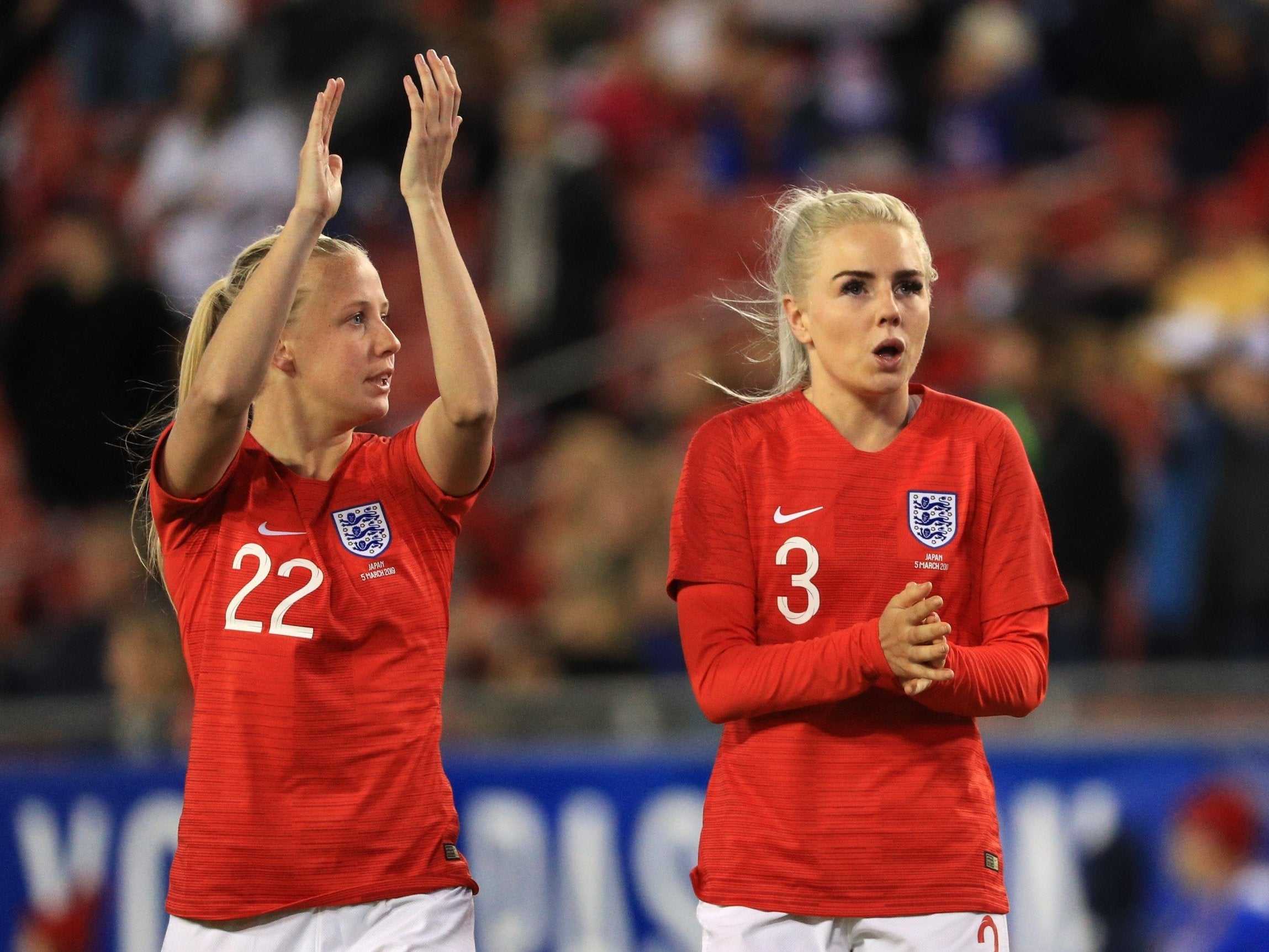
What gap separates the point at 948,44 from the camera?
11297mm

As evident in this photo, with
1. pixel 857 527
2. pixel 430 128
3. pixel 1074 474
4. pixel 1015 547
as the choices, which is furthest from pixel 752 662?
pixel 1074 474

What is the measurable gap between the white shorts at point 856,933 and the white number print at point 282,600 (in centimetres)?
90

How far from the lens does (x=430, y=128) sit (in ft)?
11.1

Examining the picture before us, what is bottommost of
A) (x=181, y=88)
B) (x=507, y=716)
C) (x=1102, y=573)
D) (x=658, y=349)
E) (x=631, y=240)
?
(x=507, y=716)

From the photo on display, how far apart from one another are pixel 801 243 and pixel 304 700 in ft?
4.00

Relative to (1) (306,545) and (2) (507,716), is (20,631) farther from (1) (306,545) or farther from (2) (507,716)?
(1) (306,545)

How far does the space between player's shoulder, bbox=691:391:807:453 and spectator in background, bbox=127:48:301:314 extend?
22.8 ft

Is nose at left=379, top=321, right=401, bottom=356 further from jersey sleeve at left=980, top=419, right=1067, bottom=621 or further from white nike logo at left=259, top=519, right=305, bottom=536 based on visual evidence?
jersey sleeve at left=980, top=419, right=1067, bottom=621

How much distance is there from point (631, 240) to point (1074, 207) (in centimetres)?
253

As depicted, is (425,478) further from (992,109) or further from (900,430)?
(992,109)

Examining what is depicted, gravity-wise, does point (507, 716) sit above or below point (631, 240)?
below

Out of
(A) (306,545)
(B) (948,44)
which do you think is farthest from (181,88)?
(A) (306,545)

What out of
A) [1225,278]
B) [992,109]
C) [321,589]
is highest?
[992,109]

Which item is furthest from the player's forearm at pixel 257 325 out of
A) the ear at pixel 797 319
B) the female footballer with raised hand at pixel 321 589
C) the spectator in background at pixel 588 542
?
the spectator in background at pixel 588 542
